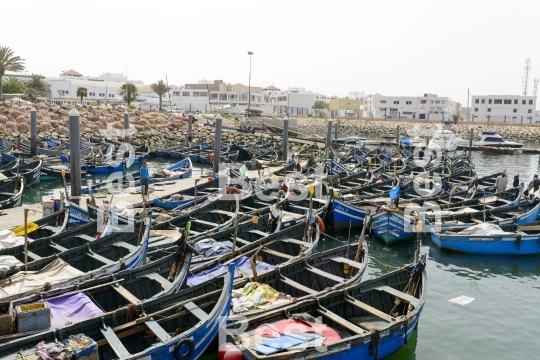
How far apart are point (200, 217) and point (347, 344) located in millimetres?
11777

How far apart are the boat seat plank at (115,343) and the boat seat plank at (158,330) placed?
0.73 m

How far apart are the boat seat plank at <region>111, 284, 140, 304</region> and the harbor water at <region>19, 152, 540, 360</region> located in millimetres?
2347

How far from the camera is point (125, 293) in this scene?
13.3m

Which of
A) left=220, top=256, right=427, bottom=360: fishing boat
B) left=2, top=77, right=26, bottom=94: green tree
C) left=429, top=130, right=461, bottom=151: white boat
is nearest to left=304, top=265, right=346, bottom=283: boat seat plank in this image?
left=220, top=256, right=427, bottom=360: fishing boat

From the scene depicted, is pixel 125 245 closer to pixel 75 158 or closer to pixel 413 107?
pixel 75 158

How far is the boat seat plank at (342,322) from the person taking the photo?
12602mm

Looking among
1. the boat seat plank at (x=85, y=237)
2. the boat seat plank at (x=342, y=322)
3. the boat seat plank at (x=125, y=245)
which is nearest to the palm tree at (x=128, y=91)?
the boat seat plank at (x=85, y=237)

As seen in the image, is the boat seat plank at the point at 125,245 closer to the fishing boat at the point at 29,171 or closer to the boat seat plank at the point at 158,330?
the boat seat plank at the point at 158,330

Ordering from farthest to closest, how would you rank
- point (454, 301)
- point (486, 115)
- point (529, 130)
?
1. point (486, 115)
2. point (529, 130)
3. point (454, 301)

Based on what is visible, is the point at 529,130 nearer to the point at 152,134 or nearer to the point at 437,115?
the point at 437,115

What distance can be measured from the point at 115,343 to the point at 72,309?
6.91 ft

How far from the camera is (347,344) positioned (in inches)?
462

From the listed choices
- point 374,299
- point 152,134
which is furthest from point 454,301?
point 152,134

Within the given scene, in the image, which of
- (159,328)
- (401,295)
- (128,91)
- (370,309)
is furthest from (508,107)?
(159,328)
